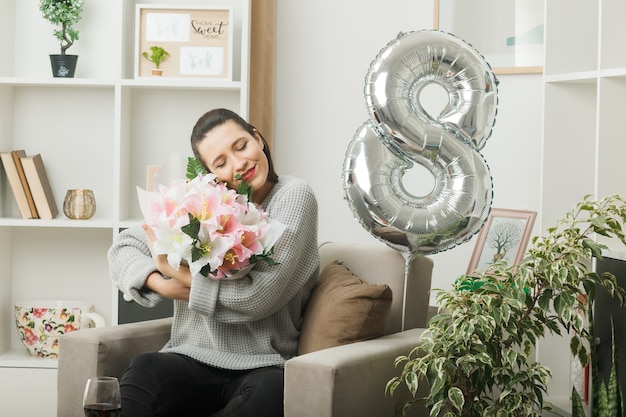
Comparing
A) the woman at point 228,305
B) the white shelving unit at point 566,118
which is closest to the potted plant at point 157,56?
the woman at point 228,305

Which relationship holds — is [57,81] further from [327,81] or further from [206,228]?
[206,228]

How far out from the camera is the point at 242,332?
240 centimetres

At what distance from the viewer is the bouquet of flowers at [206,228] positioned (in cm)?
206

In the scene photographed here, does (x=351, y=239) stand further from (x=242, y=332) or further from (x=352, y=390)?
(x=352, y=390)

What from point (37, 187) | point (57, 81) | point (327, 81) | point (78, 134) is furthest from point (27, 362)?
point (327, 81)

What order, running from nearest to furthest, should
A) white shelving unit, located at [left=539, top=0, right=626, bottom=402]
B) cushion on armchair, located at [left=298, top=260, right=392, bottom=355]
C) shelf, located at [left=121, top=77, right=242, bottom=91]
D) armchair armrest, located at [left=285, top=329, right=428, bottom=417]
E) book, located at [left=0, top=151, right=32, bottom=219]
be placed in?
armchair armrest, located at [left=285, top=329, right=428, bottom=417] → cushion on armchair, located at [left=298, top=260, right=392, bottom=355] → white shelving unit, located at [left=539, top=0, right=626, bottom=402] → shelf, located at [left=121, top=77, right=242, bottom=91] → book, located at [left=0, top=151, right=32, bottom=219]

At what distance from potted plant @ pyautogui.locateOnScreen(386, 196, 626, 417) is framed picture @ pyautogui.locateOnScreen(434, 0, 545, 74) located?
1.29 metres

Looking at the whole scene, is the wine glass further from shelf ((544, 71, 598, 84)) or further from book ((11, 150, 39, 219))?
book ((11, 150, 39, 219))

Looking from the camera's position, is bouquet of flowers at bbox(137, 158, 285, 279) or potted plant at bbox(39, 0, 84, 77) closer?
bouquet of flowers at bbox(137, 158, 285, 279)

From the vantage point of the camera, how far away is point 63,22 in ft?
11.1

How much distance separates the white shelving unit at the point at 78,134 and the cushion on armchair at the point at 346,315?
4.31 feet

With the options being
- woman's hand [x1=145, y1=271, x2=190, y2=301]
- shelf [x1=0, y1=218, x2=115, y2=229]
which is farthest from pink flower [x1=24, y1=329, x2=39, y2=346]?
woman's hand [x1=145, y1=271, x2=190, y2=301]

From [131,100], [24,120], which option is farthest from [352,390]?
[24,120]

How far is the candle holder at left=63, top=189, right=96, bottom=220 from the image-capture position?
339cm
